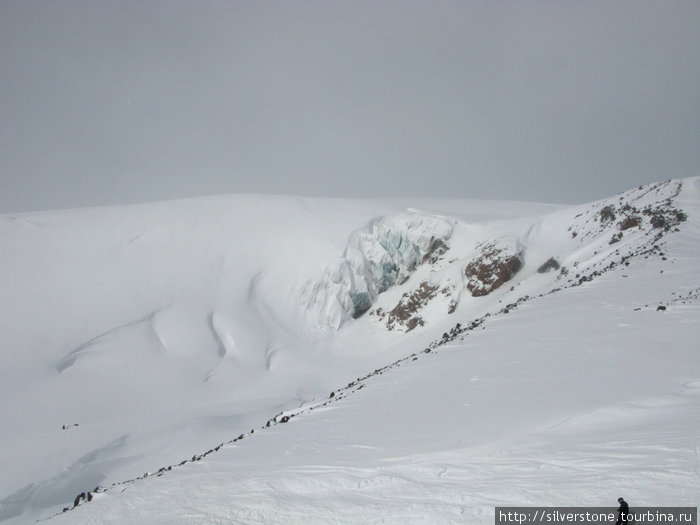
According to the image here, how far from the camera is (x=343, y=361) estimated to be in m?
35.8

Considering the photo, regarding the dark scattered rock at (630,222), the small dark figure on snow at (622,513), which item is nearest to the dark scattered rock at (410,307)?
the dark scattered rock at (630,222)

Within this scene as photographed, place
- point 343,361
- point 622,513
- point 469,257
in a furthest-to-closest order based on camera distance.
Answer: point 469,257
point 343,361
point 622,513

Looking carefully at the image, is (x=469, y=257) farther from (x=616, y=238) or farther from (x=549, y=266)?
(x=616, y=238)

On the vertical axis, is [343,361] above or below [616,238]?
below

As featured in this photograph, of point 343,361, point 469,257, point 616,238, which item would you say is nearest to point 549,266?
point 616,238

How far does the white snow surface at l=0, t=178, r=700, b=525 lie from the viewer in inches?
258

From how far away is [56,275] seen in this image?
35781 mm

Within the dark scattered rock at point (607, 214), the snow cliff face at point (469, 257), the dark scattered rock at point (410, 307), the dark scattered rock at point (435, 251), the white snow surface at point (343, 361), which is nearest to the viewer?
the white snow surface at point (343, 361)

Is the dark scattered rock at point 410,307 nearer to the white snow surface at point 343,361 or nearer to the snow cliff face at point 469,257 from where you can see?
the snow cliff face at point 469,257

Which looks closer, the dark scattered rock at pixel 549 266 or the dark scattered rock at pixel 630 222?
the dark scattered rock at pixel 630 222

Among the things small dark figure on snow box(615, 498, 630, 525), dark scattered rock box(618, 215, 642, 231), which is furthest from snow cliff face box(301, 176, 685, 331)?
→ small dark figure on snow box(615, 498, 630, 525)

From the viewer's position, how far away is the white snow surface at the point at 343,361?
6.55 m

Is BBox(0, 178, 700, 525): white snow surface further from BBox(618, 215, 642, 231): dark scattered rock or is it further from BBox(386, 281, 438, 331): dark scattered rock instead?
BBox(618, 215, 642, 231): dark scattered rock

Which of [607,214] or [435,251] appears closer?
[607,214]
